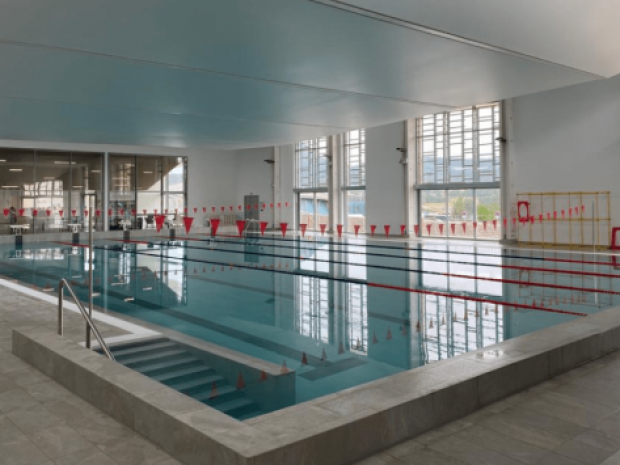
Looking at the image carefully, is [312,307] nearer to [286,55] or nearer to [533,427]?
[286,55]

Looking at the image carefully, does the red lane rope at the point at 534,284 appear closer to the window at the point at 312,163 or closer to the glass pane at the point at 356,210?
the glass pane at the point at 356,210

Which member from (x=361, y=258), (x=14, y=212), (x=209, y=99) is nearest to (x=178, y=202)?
(x=14, y=212)

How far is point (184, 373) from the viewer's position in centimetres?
475

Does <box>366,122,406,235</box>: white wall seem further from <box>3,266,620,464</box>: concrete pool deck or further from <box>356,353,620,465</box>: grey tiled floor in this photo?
<box>356,353,620,465</box>: grey tiled floor

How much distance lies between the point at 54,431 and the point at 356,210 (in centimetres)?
2185

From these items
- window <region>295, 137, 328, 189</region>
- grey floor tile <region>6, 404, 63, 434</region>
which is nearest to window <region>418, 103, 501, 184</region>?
window <region>295, 137, 328, 189</region>

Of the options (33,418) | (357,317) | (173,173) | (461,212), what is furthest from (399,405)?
(173,173)

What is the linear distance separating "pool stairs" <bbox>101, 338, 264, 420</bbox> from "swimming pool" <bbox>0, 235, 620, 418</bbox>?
0.54 ft

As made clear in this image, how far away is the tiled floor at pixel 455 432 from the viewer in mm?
2746

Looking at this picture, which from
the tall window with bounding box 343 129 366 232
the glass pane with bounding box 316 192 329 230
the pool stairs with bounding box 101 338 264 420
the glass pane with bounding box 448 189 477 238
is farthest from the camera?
the glass pane with bounding box 316 192 329 230

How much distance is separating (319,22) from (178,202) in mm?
23884

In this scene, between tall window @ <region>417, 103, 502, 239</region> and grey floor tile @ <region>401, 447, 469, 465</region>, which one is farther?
tall window @ <region>417, 103, 502, 239</region>

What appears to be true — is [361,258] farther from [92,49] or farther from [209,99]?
[92,49]

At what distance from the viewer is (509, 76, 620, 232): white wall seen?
1545cm
